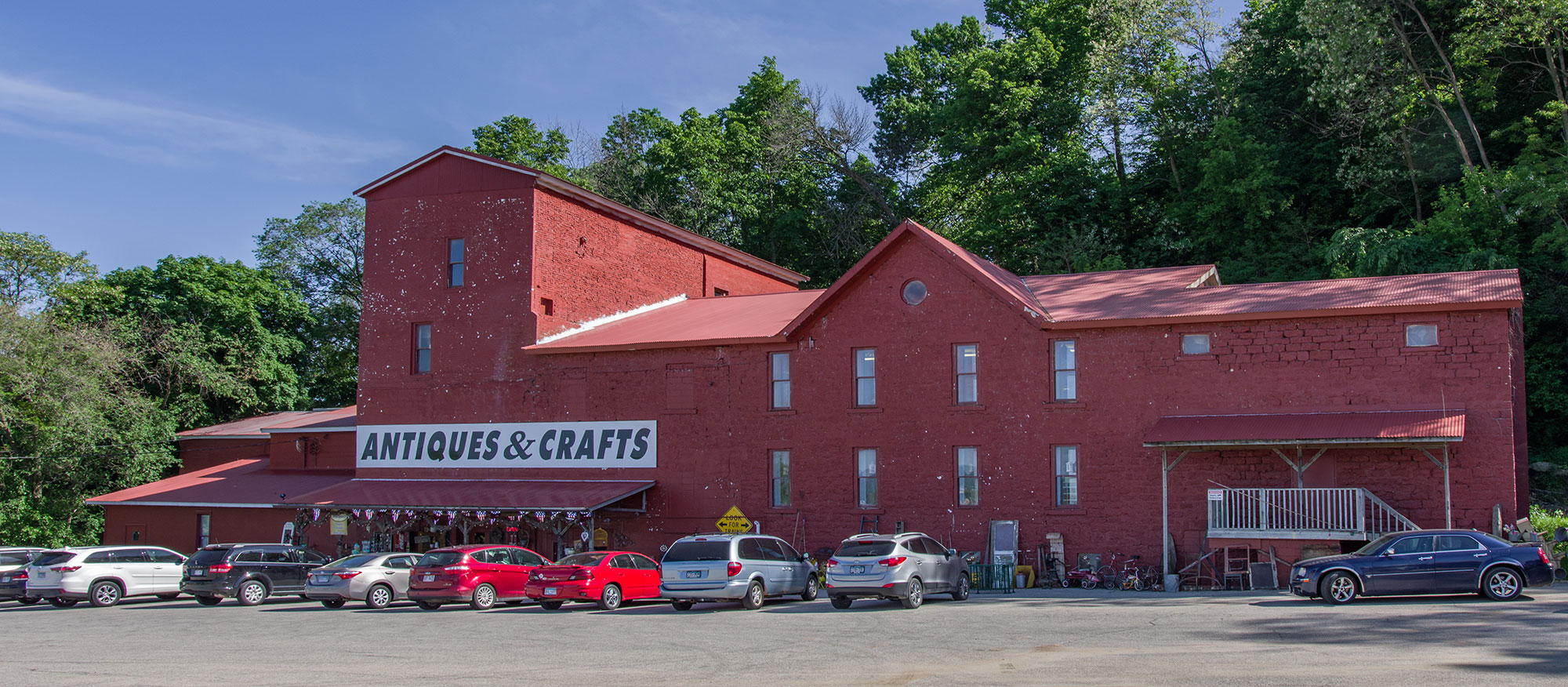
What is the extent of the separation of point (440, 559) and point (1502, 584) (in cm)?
1945

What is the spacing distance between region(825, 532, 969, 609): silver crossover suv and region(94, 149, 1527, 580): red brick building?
7.22 metres

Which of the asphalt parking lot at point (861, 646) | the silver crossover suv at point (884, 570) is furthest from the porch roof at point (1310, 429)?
the silver crossover suv at point (884, 570)

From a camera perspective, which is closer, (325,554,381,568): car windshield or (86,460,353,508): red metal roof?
(325,554,381,568): car windshield

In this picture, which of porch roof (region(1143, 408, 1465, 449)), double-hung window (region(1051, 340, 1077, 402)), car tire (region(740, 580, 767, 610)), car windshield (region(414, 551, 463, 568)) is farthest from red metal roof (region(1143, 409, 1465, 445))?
car windshield (region(414, 551, 463, 568))

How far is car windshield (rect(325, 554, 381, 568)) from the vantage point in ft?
84.0

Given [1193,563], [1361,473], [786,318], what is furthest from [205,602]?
[1361,473]

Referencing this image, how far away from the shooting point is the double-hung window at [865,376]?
103 feet

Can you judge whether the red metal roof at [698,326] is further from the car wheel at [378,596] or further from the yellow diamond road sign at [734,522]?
the car wheel at [378,596]

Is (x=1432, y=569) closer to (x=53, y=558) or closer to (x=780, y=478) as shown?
(x=780, y=478)

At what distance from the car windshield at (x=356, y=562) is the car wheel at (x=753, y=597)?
8878mm

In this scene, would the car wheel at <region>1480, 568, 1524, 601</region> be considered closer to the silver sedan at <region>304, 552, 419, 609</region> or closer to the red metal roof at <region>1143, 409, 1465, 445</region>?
the red metal roof at <region>1143, 409, 1465, 445</region>

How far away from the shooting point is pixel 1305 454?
85.5ft

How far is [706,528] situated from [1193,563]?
12.7 m

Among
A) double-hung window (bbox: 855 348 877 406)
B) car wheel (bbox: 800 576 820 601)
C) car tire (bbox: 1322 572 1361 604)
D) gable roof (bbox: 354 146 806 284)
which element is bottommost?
car wheel (bbox: 800 576 820 601)
